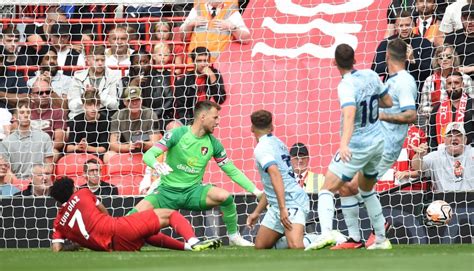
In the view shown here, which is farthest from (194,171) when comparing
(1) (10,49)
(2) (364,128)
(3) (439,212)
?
(1) (10,49)

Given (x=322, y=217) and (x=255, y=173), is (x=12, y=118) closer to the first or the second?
(x=255, y=173)

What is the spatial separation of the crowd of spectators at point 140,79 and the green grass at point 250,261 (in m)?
4.53

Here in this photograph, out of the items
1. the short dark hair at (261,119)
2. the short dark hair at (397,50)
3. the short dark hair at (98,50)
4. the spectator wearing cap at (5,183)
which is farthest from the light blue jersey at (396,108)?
the short dark hair at (98,50)

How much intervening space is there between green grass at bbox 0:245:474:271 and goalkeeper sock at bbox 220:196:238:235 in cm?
194

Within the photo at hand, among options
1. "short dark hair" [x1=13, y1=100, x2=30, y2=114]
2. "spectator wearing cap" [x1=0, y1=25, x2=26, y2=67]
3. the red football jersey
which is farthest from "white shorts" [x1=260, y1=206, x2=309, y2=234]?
"spectator wearing cap" [x1=0, y1=25, x2=26, y2=67]

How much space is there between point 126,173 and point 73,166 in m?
0.75

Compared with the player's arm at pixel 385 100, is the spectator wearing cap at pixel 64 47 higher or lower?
higher

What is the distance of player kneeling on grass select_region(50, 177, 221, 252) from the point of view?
1195 cm

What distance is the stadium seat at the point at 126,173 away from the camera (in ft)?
52.5

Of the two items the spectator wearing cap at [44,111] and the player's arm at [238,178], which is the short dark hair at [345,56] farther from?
the spectator wearing cap at [44,111]

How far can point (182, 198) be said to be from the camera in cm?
1339

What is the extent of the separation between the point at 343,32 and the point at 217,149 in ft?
11.8

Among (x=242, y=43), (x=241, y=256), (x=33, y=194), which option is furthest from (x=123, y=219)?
(x=242, y=43)

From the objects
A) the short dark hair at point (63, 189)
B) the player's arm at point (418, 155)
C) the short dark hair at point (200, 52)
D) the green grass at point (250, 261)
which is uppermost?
the short dark hair at point (200, 52)
